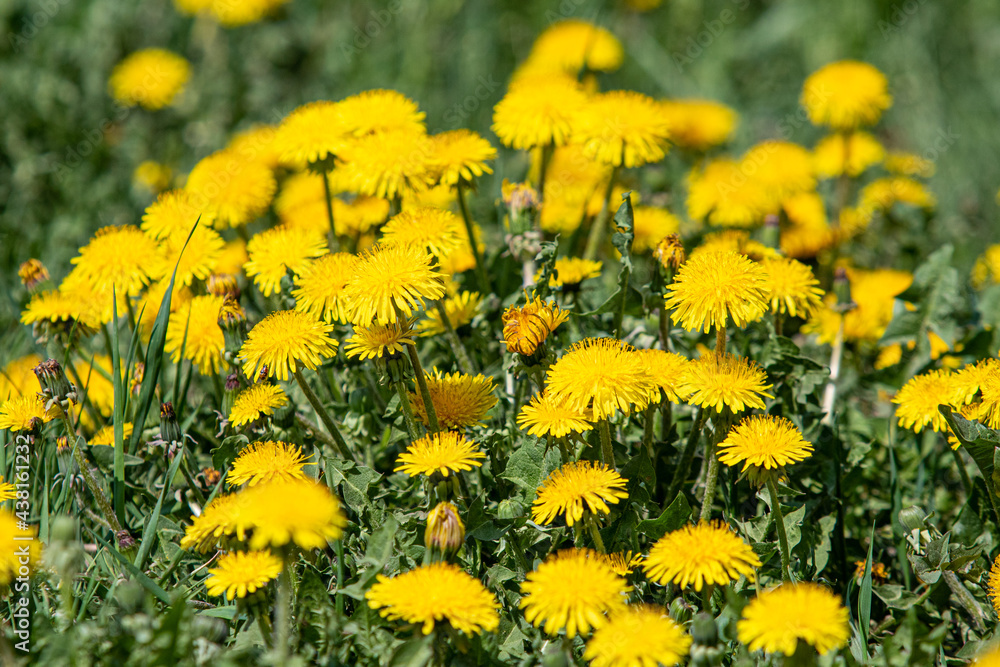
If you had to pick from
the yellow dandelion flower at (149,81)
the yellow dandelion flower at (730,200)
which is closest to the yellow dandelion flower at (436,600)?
the yellow dandelion flower at (730,200)

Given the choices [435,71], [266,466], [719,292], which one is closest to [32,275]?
[266,466]

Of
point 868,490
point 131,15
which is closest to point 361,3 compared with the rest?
point 131,15

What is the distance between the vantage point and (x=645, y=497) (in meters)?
2.23

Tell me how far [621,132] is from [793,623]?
1.74 metres

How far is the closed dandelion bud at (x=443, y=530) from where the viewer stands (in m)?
1.86

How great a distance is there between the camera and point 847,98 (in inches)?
164

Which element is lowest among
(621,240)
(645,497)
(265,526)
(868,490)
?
(868,490)

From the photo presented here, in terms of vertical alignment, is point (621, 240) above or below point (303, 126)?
below

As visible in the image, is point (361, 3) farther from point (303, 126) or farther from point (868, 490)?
point (868, 490)

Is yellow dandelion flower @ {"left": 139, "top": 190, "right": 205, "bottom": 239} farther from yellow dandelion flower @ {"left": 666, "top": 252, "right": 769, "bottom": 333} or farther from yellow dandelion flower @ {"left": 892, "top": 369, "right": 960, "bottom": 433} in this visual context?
yellow dandelion flower @ {"left": 892, "top": 369, "right": 960, "bottom": 433}

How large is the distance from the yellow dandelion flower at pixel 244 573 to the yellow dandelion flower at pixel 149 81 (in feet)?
13.0

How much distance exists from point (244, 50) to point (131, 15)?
0.79 m

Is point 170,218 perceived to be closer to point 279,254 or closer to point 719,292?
point 279,254

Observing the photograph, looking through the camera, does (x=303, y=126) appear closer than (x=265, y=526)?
No
